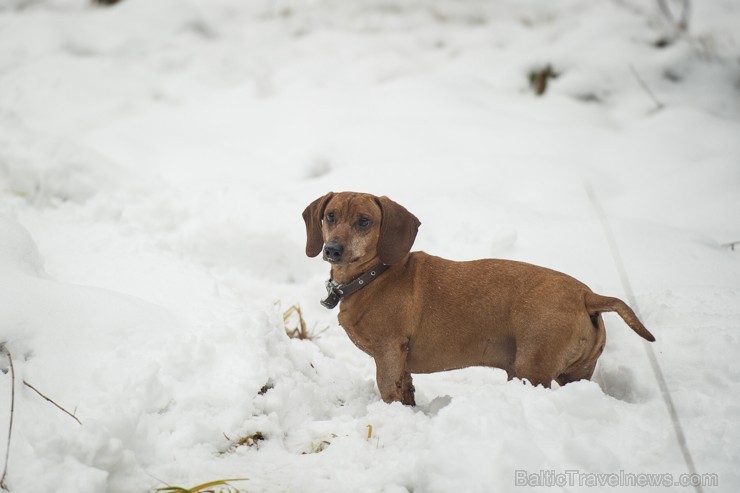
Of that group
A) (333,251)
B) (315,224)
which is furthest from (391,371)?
(315,224)

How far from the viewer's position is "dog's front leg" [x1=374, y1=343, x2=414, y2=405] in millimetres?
2643

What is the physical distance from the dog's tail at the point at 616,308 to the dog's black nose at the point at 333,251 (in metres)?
1.31

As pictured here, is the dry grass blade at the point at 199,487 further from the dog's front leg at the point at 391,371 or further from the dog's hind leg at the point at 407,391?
the dog's hind leg at the point at 407,391

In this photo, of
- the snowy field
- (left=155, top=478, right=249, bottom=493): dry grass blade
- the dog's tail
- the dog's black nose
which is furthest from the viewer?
the dog's black nose

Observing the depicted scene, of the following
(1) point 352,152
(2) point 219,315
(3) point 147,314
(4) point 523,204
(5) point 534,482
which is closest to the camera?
(5) point 534,482

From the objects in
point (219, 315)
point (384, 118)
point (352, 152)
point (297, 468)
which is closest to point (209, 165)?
point (352, 152)

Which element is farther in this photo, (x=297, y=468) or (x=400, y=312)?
(x=400, y=312)

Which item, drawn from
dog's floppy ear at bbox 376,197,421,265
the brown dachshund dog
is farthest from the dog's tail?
dog's floppy ear at bbox 376,197,421,265

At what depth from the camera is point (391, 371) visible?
8.66 feet

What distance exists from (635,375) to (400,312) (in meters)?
1.36

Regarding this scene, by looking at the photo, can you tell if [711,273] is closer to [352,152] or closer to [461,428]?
[461,428]

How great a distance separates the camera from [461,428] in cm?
175

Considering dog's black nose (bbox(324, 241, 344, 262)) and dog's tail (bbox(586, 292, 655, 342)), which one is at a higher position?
dog's black nose (bbox(324, 241, 344, 262))

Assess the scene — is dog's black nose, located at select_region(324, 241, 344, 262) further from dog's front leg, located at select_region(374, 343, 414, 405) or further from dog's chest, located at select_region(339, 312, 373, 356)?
dog's front leg, located at select_region(374, 343, 414, 405)
